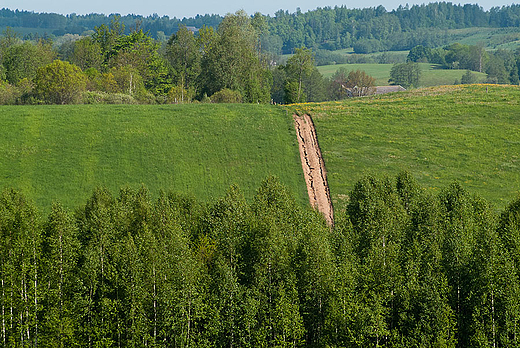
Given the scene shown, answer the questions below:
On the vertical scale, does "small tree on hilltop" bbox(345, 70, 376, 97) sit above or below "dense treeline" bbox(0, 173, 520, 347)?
above

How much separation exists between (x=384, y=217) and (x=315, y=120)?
1647 inches

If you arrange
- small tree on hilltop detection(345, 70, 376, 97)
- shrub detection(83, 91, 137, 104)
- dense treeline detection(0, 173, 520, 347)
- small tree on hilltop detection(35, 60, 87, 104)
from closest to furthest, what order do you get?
dense treeline detection(0, 173, 520, 347) → small tree on hilltop detection(35, 60, 87, 104) → shrub detection(83, 91, 137, 104) → small tree on hilltop detection(345, 70, 376, 97)

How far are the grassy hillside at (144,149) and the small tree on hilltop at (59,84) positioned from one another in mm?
13228

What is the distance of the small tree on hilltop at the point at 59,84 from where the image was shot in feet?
314

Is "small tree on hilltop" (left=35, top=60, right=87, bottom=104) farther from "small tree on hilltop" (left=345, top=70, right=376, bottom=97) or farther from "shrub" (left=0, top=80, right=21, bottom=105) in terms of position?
"small tree on hilltop" (left=345, top=70, right=376, bottom=97)

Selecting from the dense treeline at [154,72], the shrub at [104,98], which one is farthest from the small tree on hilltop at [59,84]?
the shrub at [104,98]

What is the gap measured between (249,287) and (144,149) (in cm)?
4021

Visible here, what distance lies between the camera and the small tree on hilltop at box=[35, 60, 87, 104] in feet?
314

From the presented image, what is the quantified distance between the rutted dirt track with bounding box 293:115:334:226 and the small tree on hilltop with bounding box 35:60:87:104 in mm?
39246

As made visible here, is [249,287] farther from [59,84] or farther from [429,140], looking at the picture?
[59,84]

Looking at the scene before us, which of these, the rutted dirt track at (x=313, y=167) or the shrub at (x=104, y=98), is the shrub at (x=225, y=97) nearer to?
the shrub at (x=104, y=98)

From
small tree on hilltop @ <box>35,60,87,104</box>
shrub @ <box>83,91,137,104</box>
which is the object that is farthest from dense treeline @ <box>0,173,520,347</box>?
small tree on hilltop @ <box>35,60,87,104</box>

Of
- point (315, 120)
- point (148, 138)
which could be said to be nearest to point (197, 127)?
point (148, 138)

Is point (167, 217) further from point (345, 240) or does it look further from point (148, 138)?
point (148, 138)
